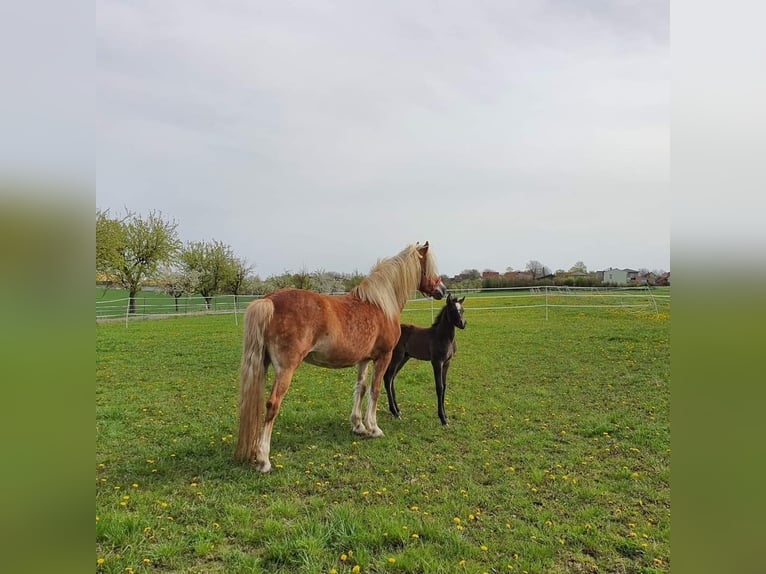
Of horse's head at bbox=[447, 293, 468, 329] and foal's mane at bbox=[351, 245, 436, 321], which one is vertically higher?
foal's mane at bbox=[351, 245, 436, 321]

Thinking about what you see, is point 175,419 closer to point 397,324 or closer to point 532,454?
point 397,324

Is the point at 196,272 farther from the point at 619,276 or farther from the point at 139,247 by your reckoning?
the point at 619,276

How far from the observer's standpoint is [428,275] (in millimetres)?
5297

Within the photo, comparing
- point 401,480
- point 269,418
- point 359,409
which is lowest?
point 401,480

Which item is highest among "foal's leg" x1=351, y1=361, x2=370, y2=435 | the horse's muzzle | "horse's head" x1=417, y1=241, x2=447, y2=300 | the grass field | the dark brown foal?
"horse's head" x1=417, y1=241, x2=447, y2=300

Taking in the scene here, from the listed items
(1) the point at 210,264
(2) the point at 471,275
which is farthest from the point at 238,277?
(2) the point at 471,275

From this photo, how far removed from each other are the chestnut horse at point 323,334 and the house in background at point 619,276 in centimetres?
1391

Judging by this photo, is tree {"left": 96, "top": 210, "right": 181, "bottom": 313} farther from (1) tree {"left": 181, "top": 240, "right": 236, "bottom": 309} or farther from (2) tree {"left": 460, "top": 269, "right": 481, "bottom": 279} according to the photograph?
(2) tree {"left": 460, "top": 269, "right": 481, "bottom": 279}

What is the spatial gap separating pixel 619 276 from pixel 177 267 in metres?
24.6

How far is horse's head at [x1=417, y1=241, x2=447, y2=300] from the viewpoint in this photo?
529cm

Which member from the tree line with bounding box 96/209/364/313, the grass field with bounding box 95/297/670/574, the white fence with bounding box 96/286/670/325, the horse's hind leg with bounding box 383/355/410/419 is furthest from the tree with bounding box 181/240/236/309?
the horse's hind leg with bounding box 383/355/410/419

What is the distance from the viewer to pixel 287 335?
3998mm
